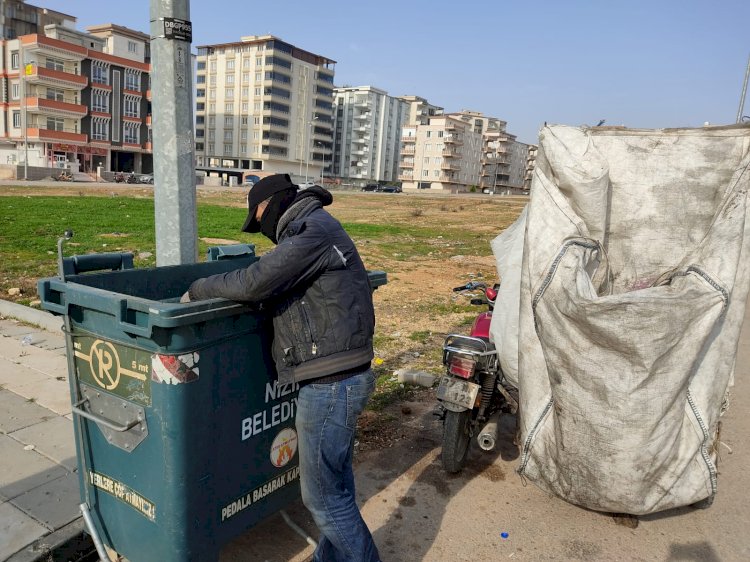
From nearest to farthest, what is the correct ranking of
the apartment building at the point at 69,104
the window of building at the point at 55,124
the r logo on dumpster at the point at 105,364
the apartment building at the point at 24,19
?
the r logo on dumpster at the point at 105,364
the apartment building at the point at 69,104
the window of building at the point at 55,124
the apartment building at the point at 24,19

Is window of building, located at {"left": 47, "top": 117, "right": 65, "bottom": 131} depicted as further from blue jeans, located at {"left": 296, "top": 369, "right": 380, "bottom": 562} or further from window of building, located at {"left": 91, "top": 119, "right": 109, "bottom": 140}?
blue jeans, located at {"left": 296, "top": 369, "right": 380, "bottom": 562}

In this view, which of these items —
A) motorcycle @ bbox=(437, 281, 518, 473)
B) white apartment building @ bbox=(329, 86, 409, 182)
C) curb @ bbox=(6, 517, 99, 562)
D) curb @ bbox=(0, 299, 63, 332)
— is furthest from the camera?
white apartment building @ bbox=(329, 86, 409, 182)

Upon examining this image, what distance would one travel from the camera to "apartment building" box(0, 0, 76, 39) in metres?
63.9

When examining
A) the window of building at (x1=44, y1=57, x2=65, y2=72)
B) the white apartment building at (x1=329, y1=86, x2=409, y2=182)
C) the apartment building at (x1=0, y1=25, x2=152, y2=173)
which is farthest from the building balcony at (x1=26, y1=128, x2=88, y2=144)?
the white apartment building at (x1=329, y1=86, x2=409, y2=182)

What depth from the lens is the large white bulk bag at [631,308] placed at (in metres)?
2.84

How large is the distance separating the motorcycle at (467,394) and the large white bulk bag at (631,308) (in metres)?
0.40

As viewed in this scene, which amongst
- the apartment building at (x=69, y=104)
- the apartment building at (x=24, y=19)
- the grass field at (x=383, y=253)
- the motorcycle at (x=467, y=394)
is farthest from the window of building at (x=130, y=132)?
the motorcycle at (x=467, y=394)

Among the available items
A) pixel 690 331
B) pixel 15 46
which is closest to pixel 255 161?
pixel 15 46

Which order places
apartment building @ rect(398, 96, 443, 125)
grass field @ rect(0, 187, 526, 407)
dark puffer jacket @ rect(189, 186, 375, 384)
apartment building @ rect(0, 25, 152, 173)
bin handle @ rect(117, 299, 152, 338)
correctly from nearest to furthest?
bin handle @ rect(117, 299, 152, 338) < dark puffer jacket @ rect(189, 186, 375, 384) < grass field @ rect(0, 187, 526, 407) < apartment building @ rect(0, 25, 152, 173) < apartment building @ rect(398, 96, 443, 125)

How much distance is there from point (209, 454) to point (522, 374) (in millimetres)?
1895

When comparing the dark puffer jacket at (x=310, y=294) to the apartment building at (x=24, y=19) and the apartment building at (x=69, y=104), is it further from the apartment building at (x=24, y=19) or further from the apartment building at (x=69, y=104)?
the apartment building at (x=24, y=19)

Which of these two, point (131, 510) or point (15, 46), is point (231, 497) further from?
point (15, 46)

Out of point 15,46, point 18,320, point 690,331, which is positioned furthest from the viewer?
point 15,46

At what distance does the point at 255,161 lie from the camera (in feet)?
269
